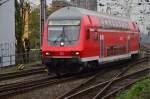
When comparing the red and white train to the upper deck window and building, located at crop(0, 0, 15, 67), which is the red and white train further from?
building, located at crop(0, 0, 15, 67)

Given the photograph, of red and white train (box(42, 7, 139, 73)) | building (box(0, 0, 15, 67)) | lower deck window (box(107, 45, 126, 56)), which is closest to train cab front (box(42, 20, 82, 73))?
red and white train (box(42, 7, 139, 73))

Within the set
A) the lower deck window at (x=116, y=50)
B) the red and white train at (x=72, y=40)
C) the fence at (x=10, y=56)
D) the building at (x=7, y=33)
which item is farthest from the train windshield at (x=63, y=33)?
the building at (x=7, y=33)

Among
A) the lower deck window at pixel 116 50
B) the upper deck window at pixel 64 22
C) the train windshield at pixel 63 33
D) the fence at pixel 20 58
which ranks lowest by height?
the fence at pixel 20 58

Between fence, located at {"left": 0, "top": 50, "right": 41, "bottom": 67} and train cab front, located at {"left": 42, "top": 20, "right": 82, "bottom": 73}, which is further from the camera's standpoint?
fence, located at {"left": 0, "top": 50, "right": 41, "bottom": 67}

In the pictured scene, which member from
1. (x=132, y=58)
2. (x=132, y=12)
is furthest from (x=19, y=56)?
(x=132, y=12)

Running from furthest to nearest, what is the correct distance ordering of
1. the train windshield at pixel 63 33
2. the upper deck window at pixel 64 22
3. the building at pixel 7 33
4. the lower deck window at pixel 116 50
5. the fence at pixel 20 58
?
the building at pixel 7 33
the fence at pixel 20 58
the lower deck window at pixel 116 50
the upper deck window at pixel 64 22
the train windshield at pixel 63 33

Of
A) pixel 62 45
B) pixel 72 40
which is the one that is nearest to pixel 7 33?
pixel 62 45

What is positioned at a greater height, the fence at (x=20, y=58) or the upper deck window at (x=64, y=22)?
the upper deck window at (x=64, y=22)

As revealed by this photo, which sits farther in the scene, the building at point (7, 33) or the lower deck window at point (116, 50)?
the building at point (7, 33)

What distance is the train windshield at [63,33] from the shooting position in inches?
862

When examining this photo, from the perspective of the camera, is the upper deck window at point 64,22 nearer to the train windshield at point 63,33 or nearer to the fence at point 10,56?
the train windshield at point 63,33

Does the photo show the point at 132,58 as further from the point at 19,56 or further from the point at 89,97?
the point at 89,97

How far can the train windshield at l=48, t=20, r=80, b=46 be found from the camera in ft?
71.8

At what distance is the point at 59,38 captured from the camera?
22.1m
